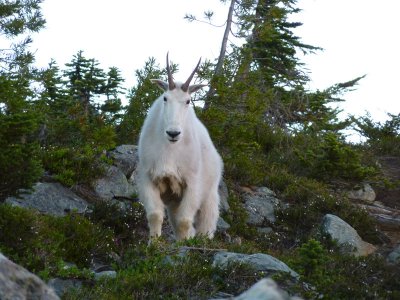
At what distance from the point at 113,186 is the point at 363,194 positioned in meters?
4.99

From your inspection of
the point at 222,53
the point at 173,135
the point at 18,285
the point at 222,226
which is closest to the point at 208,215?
the point at 222,226

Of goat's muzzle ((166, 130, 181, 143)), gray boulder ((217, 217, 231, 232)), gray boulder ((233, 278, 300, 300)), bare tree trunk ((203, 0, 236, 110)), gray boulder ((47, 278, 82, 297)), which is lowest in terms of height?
gray boulder ((47, 278, 82, 297))

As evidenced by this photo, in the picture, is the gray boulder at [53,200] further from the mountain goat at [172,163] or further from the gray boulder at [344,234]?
the gray boulder at [344,234]

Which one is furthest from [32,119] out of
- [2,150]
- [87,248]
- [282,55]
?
[282,55]

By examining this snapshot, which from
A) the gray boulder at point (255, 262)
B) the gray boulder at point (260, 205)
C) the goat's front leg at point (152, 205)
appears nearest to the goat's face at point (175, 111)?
the goat's front leg at point (152, 205)

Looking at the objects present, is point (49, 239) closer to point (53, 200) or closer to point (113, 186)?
point (53, 200)

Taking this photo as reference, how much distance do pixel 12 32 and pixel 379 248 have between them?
7.86 metres

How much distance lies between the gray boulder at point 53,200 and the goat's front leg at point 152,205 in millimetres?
988

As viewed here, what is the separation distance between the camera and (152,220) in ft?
25.3

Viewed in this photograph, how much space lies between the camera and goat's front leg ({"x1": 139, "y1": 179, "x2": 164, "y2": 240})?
7.69 m

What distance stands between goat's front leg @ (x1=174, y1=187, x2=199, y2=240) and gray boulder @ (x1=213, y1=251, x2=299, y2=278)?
1657mm

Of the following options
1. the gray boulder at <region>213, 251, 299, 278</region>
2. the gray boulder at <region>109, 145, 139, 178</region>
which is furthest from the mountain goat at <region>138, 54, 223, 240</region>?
the gray boulder at <region>109, 145, 139, 178</region>

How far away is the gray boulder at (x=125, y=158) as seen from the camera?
10258 millimetres

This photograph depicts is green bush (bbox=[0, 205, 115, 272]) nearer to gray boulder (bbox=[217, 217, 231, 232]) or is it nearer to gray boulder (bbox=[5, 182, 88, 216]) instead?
gray boulder (bbox=[5, 182, 88, 216])
